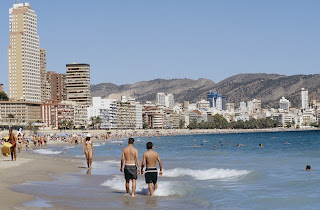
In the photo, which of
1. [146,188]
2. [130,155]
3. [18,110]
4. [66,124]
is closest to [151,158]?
[130,155]

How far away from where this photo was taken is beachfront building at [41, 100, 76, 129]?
186875 mm

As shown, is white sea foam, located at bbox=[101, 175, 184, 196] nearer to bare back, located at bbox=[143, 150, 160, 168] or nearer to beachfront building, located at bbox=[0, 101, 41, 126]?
bare back, located at bbox=[143, 150, 160, 168]

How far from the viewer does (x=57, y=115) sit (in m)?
191

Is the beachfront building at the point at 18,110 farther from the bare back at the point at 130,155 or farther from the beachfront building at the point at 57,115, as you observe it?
the bare back at the point at 130,155

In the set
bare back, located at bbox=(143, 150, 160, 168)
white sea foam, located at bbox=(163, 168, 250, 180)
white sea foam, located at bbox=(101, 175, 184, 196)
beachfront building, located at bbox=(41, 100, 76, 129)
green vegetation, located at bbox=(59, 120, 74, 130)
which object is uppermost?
beachfront building, located at bbox=(41, 100, 76, 129)

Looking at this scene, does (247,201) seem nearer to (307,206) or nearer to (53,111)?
(307,206)

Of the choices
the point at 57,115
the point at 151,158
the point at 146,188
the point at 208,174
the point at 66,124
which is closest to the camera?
the point at 151,158

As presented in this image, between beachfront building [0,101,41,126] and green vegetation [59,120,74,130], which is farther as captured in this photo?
green vegetation [59,120,74,130]

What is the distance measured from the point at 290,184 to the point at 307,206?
16.9ft

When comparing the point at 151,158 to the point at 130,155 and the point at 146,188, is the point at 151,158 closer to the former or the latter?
the point at 130,155

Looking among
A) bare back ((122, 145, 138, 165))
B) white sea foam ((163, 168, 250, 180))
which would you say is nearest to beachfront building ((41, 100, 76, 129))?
white sea foam ((163, 168, 250, 180))

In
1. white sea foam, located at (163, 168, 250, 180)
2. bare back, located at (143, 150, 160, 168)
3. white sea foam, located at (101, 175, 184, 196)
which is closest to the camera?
bare back, located at (143, 150, 160, 168)

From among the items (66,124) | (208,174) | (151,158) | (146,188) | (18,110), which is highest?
(18,110)

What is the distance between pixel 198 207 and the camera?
1461 cm
